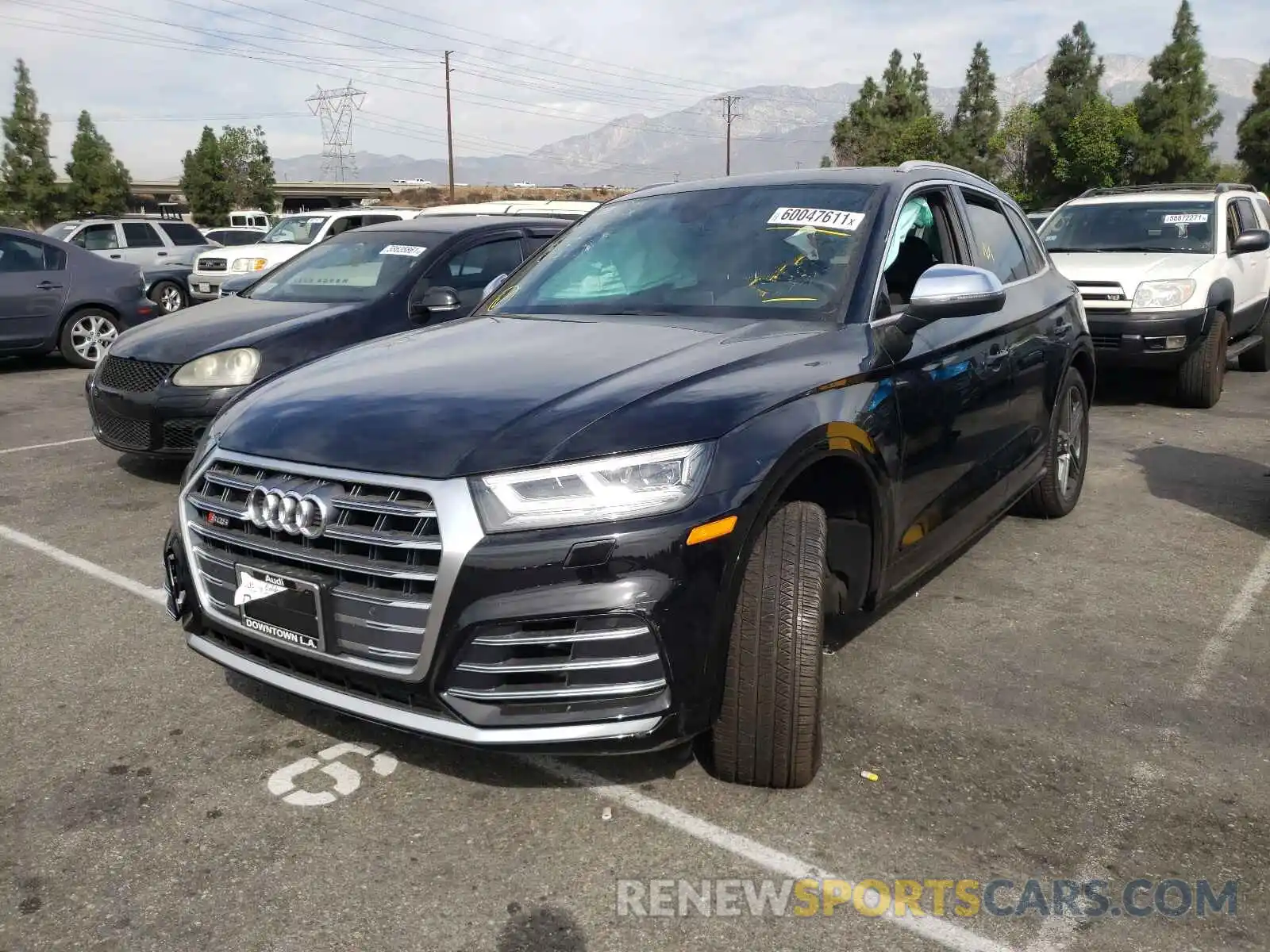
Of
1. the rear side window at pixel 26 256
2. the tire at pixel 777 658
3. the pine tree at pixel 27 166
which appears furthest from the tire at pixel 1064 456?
the pine tree at pixel 27 166

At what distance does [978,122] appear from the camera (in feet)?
219

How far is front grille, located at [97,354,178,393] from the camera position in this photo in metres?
6.15

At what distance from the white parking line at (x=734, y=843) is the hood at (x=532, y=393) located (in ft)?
3.27

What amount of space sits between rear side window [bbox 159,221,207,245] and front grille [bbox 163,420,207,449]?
571 inches

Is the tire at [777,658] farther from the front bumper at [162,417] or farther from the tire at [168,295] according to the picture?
the tire at [168,295]

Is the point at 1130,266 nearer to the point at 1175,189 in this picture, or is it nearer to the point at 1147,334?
the point at 1147,334

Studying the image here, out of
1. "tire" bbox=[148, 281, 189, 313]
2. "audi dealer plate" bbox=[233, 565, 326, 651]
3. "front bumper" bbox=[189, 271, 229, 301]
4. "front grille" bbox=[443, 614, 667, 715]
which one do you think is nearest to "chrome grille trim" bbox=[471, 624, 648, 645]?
"front grille" bbox=[443, 614, 667, 715]

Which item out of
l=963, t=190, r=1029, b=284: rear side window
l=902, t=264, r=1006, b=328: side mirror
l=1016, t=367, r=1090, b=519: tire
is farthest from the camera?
l=1016, t=367, r=1090, b=519: tire

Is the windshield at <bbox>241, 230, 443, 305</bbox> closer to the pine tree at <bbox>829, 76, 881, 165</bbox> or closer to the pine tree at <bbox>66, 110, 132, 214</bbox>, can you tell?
the pine tree at <bbox>66, 110, 132, 214</bbox>

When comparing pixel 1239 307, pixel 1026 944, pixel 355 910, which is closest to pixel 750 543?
pixel 1026 944

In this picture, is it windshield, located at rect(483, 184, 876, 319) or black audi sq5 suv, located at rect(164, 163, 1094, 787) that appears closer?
black audi sq5 suv, located at rect(164, 163, 1094, 787)

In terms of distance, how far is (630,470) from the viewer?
→ 2.52m

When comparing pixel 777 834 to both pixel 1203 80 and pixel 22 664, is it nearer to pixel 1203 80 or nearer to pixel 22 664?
pixel 22 664

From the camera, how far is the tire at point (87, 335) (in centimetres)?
1155
